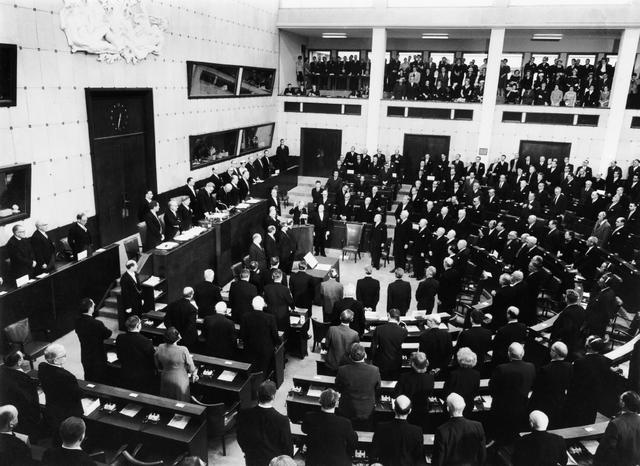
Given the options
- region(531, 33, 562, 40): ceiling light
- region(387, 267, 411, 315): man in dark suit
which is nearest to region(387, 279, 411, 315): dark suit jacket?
region(387, 267, 411, 315): man in dark suit

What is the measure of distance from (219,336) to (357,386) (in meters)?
2.38

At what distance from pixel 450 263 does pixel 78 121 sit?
28.3 ft

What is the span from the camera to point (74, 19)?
33.2 ft

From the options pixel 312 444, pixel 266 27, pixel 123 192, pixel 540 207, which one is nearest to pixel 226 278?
pixel 123 192

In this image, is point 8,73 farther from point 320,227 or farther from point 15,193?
point 320,227

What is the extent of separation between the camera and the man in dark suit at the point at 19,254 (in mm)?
8484

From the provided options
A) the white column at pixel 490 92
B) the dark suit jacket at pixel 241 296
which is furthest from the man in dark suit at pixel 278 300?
the white column at pixel 490 92

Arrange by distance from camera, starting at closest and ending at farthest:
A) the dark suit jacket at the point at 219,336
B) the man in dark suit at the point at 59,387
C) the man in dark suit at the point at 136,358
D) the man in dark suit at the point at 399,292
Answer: the man in dark suit at the point at 59,387, the man in dark suit at the point at 136,358, the dark suit jacket at the point at 219,336, the man in dark suit at the point at 399,292

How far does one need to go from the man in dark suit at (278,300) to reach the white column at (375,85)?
47.0 ft

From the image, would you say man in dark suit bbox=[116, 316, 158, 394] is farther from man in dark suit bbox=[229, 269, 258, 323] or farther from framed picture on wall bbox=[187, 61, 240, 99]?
framed picture on wall bbox=[187, 61, 240, 99]

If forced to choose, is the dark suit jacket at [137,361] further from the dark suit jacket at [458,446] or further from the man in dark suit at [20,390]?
the dark suit jacket at [458,446]

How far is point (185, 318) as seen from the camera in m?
7.23

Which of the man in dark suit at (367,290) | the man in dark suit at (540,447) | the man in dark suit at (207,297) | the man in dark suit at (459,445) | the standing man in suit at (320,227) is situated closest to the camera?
the man in dark suit at (540,447)

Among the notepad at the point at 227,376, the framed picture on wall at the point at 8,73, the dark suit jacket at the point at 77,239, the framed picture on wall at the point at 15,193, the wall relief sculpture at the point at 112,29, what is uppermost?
the wall relief sculpture at the point at 112,29
